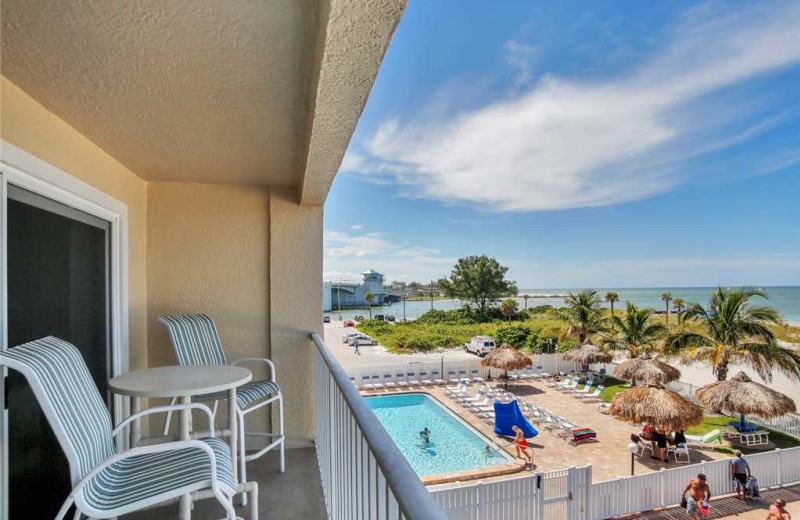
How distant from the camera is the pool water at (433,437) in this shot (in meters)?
8.55

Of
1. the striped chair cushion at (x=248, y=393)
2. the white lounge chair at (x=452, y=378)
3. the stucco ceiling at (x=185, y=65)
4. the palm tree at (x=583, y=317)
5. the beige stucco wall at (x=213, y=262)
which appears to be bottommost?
the white lounge chair at (x=452, y=378)

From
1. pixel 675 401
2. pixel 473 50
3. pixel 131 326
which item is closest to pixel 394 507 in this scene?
pixel 131 326

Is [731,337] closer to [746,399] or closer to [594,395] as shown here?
[746,399]

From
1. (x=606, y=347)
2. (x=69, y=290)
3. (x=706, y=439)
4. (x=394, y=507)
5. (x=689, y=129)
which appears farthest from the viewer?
(x=689, y=129)

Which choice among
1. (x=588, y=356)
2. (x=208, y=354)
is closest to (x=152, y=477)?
(x=208, y=354)

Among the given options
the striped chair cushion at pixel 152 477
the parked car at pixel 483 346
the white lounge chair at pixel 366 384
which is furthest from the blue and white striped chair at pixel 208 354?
the parked car at pixel 483 346

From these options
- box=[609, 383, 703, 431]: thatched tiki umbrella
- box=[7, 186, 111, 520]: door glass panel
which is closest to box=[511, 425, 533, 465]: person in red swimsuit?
box=[609, 383, 703, 431]: thatched tiki umbrella

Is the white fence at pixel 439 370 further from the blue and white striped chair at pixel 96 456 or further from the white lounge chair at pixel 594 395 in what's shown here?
the blue and white striped chair at pixel 96 456

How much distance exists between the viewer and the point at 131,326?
119 inches

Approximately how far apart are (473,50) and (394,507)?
32661mm

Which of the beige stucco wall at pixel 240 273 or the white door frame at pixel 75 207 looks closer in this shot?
the white door frame at pixel 75 207

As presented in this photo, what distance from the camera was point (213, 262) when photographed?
3371 mm

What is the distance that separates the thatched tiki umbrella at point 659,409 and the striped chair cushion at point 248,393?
898 centimetres

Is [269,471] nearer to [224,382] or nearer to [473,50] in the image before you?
[224,382]
